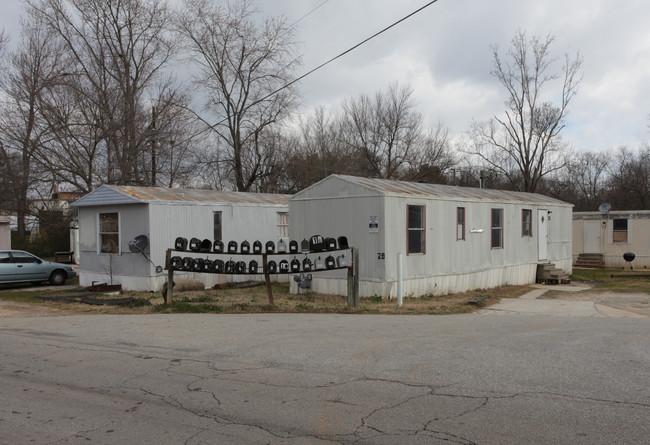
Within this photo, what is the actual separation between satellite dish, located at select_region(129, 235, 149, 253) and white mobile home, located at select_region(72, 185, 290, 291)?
91 mm

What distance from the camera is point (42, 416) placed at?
206 inches

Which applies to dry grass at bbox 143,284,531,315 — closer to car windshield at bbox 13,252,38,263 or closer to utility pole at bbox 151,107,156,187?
car windshield at bbox 13,252,38,263

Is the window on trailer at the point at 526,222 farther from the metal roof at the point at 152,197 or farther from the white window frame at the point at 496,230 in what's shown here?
the metal roof at the point at 152,197

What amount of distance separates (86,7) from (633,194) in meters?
41.4

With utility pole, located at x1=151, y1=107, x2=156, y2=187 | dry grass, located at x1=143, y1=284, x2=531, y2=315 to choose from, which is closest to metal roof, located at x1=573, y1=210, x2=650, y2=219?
dry grass, located at x1=143, y1=284, x2=531, y2=315

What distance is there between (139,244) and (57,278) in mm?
5877

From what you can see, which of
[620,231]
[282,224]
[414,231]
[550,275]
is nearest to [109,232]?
[282,224]

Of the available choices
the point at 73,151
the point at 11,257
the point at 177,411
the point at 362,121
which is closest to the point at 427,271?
the point at 177,411

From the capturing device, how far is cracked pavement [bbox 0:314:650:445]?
185 inches

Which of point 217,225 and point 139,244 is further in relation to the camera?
point 217,225

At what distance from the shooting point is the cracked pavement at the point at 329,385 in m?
4.69

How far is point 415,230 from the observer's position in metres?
15.5

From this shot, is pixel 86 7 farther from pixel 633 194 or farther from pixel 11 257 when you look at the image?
pixel 633 194

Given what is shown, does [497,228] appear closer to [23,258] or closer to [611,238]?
[611,238]
